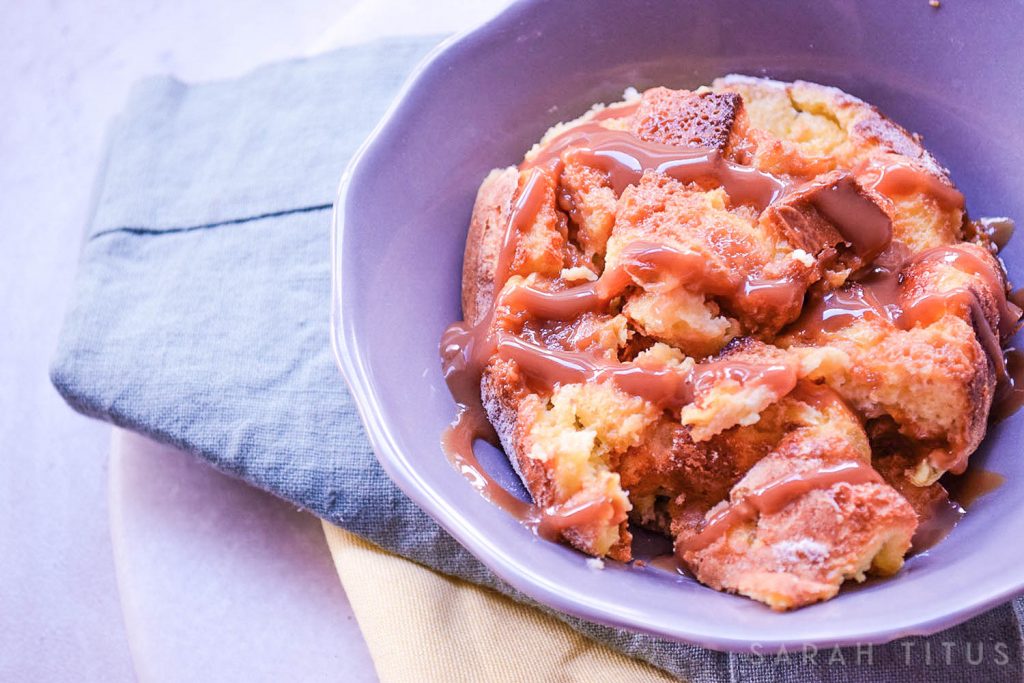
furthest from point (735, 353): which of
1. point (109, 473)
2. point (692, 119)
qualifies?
point (109, 473)

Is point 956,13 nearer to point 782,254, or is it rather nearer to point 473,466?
point 782,254

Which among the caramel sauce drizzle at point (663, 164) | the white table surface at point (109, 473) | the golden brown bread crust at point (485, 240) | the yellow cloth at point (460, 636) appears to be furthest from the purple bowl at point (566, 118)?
the white table surface at point (109, 473)

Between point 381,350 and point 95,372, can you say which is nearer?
point 381,350

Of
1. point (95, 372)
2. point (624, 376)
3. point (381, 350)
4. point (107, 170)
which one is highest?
point (624, 376)

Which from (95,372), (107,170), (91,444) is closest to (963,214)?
(95,372)

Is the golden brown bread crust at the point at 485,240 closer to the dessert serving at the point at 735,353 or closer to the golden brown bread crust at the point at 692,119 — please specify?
the dessert serving at the point at 735,353

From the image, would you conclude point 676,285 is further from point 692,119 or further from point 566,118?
point 566,118
